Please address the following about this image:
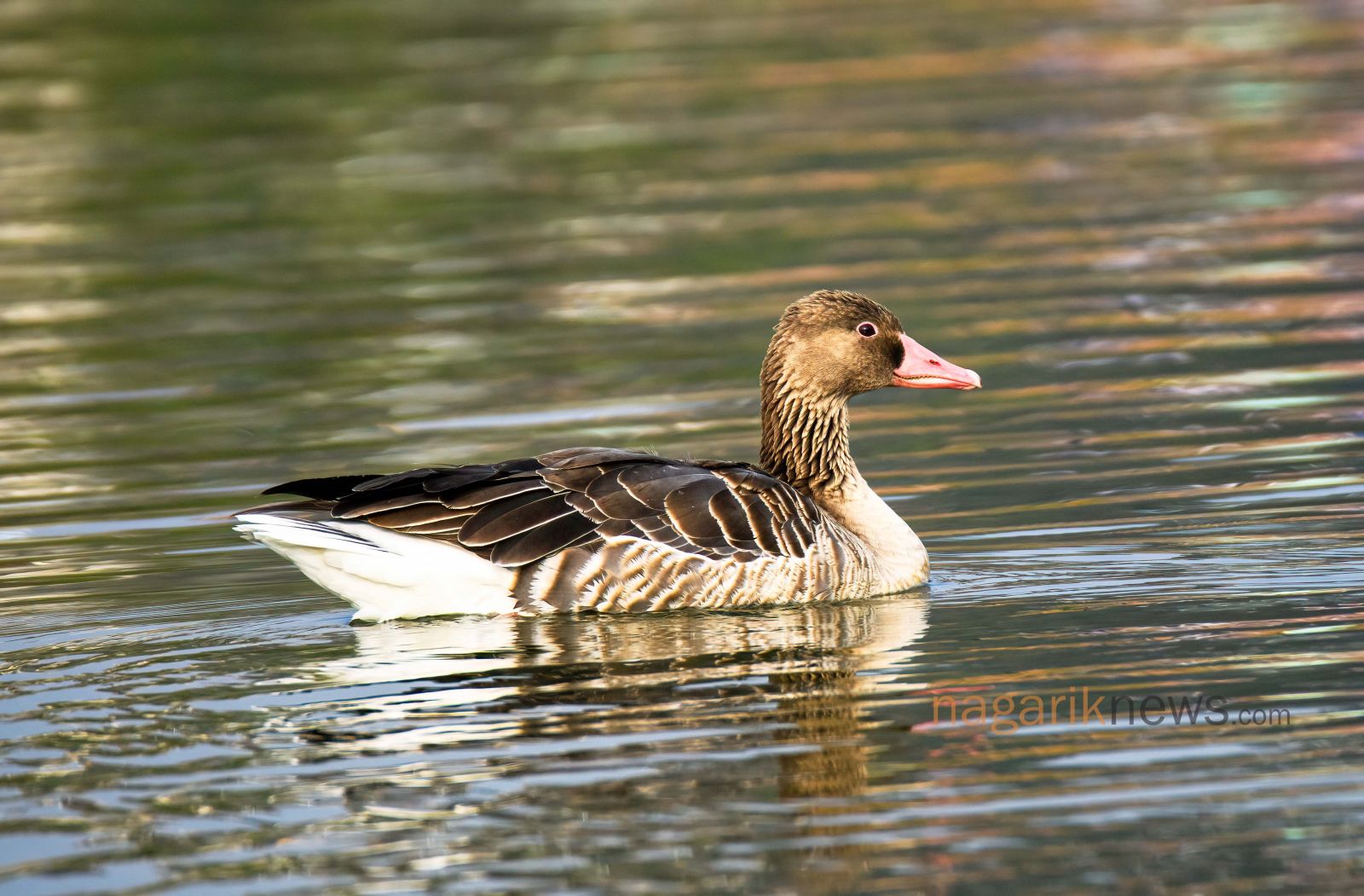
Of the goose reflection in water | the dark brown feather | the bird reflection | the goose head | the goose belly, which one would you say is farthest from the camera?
the goose head

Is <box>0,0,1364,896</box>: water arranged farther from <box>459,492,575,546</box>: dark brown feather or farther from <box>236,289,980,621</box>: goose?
<box>459,492,575,546</box>: dark brown feather

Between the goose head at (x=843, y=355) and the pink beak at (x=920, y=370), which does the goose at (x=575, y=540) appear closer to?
the goose head at (x=843, y=355)

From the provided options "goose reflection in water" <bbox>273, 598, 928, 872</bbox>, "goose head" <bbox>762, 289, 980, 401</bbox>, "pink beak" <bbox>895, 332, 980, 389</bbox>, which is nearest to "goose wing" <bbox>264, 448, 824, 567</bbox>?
"goose reflection in water" <bbox>273, 598, 928, 872</bbox>

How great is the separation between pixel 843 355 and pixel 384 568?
316cm

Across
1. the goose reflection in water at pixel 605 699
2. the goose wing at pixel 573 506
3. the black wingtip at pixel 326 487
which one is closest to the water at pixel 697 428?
the goose reflection in water at pixel 605 699

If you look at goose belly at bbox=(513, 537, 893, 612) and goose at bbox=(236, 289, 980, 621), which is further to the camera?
goose belly at bbox=(513, 537, 893, 612)

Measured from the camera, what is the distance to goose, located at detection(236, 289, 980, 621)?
10977 mm

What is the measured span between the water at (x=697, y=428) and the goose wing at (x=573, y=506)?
44cm

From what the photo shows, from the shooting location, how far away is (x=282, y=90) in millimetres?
34000

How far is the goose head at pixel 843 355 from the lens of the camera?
1252 cm

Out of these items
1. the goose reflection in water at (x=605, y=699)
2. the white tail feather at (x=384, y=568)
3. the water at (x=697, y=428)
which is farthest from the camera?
the white tail feather at (x=384, y=568)

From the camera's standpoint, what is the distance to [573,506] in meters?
11.2

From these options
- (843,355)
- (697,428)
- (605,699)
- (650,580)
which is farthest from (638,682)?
(697,428)

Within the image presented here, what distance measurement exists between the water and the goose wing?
1.44 ft
